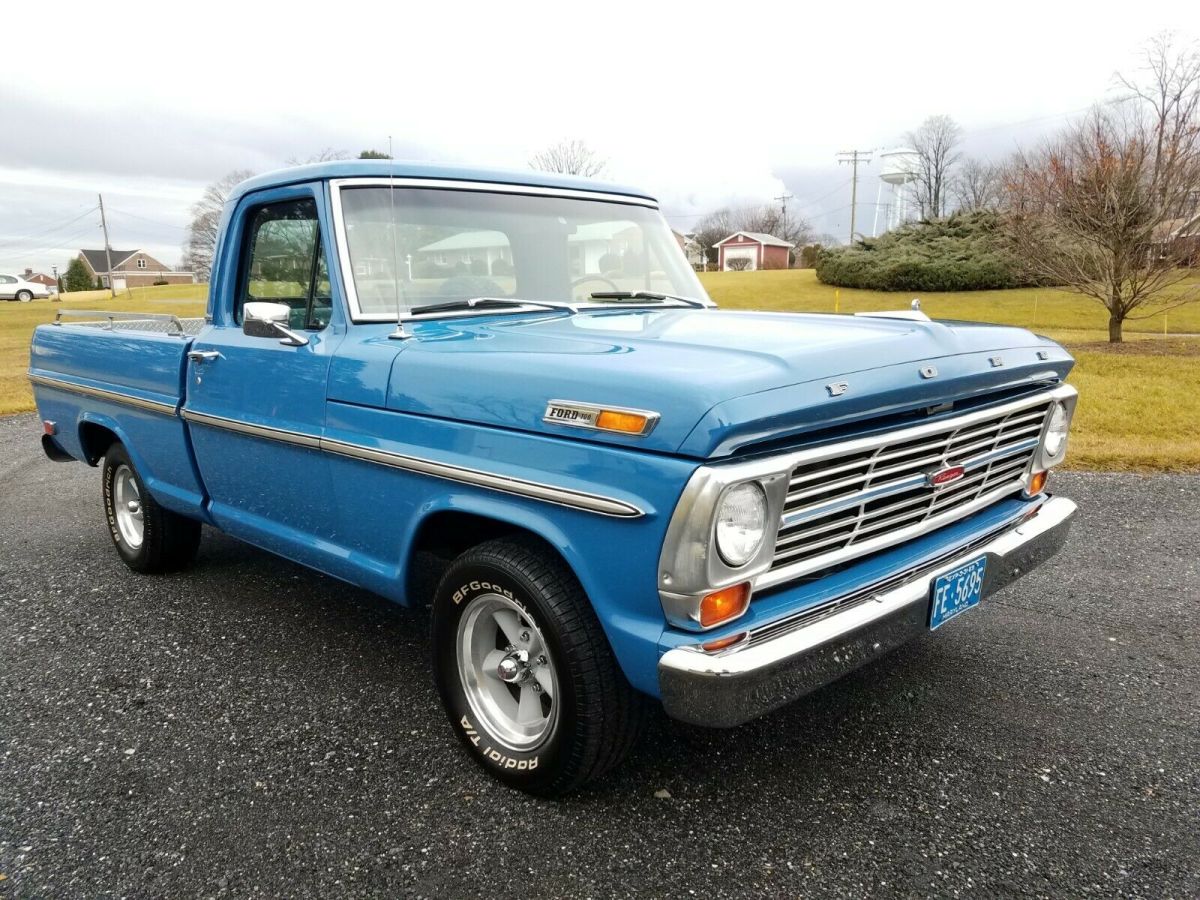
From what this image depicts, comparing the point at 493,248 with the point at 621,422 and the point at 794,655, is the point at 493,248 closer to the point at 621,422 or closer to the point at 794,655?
the point at 621,422

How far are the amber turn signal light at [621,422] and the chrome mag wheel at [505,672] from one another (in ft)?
2.24

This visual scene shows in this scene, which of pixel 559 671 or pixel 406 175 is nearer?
pixel 559 671

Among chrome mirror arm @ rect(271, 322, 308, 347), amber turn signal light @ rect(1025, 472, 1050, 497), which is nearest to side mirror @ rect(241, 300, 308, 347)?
chrome mirror arm @ rect(271, 322, 308, 347)

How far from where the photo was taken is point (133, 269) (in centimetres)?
9594

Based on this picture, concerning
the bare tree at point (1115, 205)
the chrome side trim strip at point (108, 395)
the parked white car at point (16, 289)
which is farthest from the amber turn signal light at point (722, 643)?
the parked white car at point (16, 289)

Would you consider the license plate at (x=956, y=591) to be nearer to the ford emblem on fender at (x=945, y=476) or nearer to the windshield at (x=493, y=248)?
the ford emblem on fender at (x=945, y=476)

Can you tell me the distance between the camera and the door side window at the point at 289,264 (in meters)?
3.39

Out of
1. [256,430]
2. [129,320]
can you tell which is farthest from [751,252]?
[256,430]

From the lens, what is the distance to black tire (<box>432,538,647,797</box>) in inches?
94.5

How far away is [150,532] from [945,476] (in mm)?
3930

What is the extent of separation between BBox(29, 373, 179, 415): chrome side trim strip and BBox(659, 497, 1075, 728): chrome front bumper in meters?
2.91

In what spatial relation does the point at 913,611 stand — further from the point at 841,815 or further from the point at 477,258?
the point at 477,258

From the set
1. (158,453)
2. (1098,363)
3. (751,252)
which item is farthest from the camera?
(751,252)

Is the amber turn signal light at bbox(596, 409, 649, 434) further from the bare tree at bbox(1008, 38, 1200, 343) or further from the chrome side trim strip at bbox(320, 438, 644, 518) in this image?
the bare tree at bbox(1008, 38, 1200, 343)
